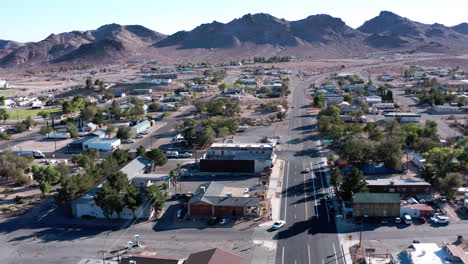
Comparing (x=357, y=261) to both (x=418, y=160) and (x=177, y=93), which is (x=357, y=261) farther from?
(x=177, y=93)

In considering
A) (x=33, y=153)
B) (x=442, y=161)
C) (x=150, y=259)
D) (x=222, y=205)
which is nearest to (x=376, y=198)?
(x=442, y=161)

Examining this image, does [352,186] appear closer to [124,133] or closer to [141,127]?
[124,133]

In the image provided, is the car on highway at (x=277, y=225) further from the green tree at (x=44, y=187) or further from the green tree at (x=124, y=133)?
the green tree at (x=124, y=133)

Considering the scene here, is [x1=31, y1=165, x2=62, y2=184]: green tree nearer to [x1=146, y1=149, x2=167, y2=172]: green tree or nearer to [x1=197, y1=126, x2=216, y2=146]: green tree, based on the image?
[x1=146, y1=149, x2=167, y2=172]: green tree

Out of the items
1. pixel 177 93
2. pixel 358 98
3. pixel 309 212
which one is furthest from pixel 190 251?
pixel 177 93

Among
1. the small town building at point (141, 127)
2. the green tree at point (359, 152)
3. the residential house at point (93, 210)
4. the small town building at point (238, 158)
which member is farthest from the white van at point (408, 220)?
the small town building at point (141, 127)
